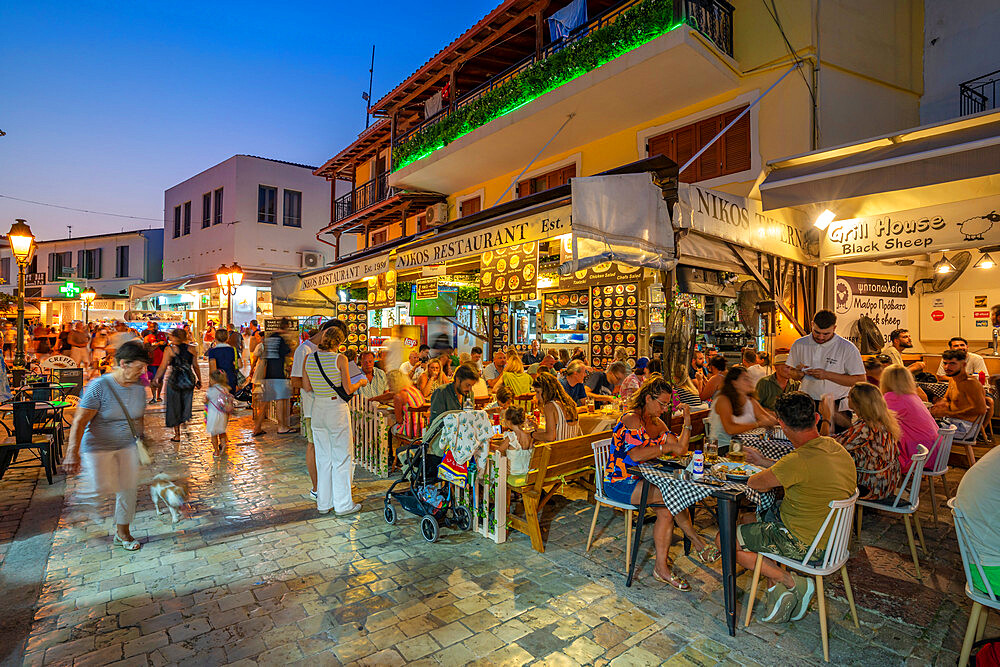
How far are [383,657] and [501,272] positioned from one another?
6984 mm

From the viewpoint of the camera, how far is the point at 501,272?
9.38m

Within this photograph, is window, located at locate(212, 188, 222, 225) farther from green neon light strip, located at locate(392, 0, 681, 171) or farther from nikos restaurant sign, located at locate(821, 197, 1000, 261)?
nikos restaurant sign, located at locate(821, 197, 1000, 261)

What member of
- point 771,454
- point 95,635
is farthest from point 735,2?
point 95,635

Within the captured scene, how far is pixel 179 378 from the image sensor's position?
28.1 ft

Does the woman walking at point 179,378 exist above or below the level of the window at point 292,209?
below

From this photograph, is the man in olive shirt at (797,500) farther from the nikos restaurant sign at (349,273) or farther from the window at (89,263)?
the window at (89,263)

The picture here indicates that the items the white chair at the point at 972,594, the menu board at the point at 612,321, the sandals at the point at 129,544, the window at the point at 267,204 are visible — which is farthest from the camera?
the window at the point at 267,204

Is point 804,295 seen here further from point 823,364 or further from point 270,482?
point 270,482

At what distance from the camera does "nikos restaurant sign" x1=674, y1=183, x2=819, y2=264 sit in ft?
19.0

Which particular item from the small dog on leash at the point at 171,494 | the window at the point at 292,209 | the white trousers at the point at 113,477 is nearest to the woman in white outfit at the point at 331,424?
the small dog on leash at the point at 171,494

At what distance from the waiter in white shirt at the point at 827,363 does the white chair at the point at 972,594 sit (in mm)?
2800

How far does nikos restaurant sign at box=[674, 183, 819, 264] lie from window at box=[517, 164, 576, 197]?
5142 mm

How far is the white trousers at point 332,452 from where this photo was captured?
5.64m

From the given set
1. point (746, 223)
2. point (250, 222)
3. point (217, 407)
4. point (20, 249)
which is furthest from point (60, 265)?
point (746, 223)
